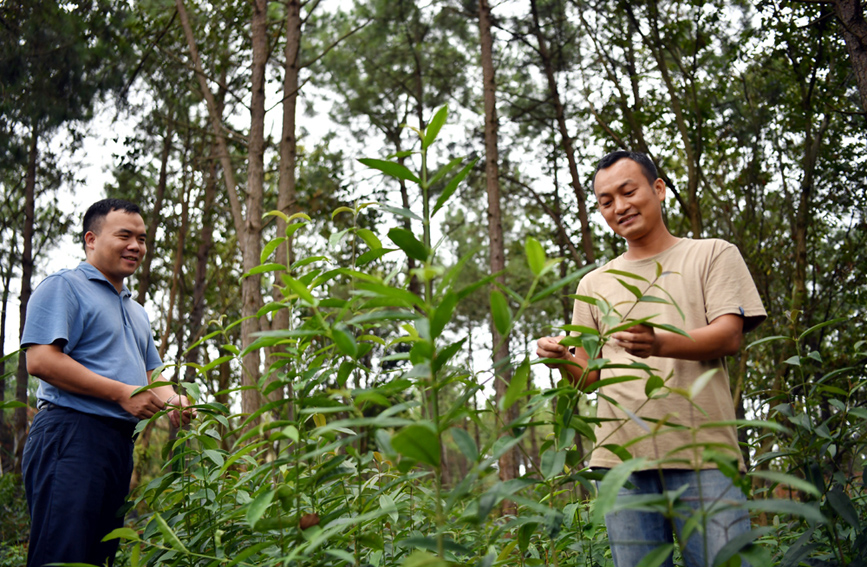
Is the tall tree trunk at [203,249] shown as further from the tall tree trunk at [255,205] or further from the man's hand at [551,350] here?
the man's hand at [551,350]

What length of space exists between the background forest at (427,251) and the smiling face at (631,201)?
444mm

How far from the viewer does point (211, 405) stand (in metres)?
1.60

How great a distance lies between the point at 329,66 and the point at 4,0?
5464 mm

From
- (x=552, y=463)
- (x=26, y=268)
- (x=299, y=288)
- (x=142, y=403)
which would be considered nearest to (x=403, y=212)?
(x=299, y=288)

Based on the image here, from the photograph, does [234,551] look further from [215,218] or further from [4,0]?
[215,218]

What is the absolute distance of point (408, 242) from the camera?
110cm

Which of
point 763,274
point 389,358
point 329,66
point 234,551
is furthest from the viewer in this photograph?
point 329,66

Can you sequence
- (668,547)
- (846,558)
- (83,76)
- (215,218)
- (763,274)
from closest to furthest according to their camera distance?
(668,547) → (846,558) → (763,274) → (83,76) → (215,218)

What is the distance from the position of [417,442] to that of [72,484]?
1.70 meters

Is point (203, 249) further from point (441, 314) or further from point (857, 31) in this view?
point (441, 314)

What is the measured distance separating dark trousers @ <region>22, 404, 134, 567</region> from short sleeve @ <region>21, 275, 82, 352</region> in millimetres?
247

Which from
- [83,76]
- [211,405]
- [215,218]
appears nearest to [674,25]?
[211,405]

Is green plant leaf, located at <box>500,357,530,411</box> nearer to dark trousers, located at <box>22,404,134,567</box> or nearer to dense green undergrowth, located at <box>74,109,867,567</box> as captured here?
dense green undergrowth, located at <box>74,109,867,567</box>

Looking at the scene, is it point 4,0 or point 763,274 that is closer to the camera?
point 763,274
